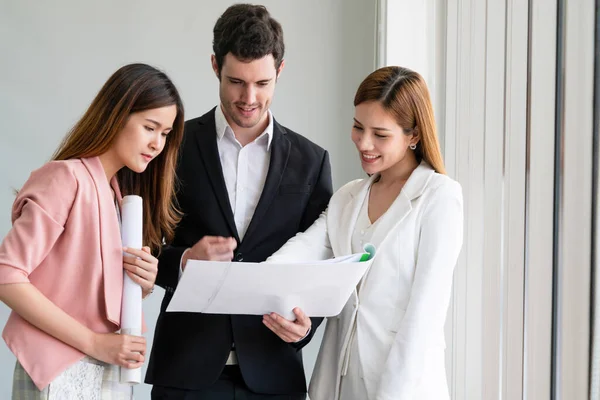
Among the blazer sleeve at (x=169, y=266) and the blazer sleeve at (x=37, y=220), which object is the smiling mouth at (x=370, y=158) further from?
the blazer sleeve at (x=37, y=220)

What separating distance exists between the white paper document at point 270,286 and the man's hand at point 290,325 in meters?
→ 0.02

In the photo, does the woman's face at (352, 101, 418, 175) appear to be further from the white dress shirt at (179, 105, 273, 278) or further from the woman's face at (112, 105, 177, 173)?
the woman's face at (112, 105, 177, 173)

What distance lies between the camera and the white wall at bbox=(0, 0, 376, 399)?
3.40 m

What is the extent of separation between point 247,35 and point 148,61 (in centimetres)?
154

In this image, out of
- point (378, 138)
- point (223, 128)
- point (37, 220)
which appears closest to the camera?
point (37, 220)

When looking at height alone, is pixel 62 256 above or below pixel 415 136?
below

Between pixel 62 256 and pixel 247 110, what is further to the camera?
pixel 247 110

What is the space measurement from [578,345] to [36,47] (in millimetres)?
2632

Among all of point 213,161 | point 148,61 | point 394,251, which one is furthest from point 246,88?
point 148,61

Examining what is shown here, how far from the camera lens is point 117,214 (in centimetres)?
174

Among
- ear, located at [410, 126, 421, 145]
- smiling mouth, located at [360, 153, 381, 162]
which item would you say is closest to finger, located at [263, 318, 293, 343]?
smiling mouth, located at [360, 153, 381, 162]

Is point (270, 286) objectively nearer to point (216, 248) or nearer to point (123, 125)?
point (216, 248)

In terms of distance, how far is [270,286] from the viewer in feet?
5.59

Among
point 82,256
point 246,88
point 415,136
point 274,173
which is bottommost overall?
point 82,256
